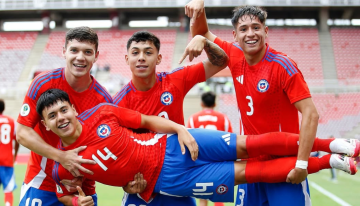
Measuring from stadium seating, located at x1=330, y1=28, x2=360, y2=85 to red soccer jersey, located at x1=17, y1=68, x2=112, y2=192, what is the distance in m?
20.2

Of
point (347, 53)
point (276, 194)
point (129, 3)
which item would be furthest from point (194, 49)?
point (129, 3)

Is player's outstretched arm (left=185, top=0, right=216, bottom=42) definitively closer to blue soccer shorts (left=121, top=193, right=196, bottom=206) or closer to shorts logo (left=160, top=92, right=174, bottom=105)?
shorts logo (left=160, top=92, right=174, bottom=105)

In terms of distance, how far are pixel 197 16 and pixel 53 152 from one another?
1957 mm

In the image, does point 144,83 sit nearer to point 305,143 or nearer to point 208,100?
point 305,143

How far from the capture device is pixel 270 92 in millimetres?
3393

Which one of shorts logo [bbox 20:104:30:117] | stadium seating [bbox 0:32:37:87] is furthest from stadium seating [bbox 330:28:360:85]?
stadium seating [bbox 0:32:37:87]

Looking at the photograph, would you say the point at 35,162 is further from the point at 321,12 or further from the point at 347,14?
the point at 347,14

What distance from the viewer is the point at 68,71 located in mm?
3588

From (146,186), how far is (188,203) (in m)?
0.58

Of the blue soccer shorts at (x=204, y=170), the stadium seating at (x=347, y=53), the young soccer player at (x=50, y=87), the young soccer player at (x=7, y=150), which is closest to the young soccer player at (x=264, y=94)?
the blue soccer shorts at (x=204, y=170)

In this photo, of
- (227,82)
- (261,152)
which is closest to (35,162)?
(261,152)

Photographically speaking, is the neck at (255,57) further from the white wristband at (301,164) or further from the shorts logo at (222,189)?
the shorts logo at (222,189)

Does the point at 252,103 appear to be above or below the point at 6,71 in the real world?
below

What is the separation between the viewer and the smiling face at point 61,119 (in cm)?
325
